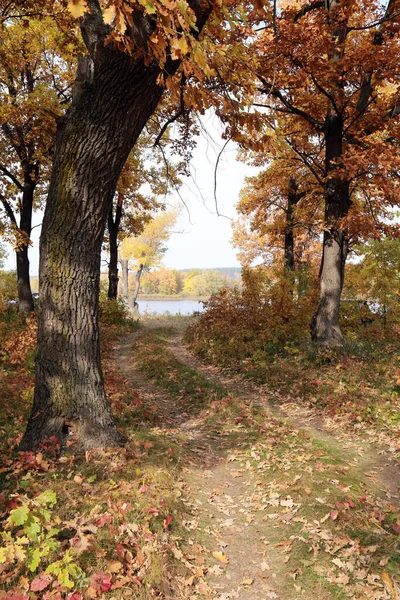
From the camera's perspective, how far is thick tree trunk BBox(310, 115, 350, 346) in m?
10.2

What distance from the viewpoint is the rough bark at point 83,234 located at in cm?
397

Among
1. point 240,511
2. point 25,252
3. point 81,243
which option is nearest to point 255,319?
point 240,511

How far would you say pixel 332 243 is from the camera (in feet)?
33.7

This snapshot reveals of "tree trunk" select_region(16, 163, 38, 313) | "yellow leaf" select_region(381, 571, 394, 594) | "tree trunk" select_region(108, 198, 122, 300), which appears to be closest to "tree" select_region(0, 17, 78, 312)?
"tree trunk" select_region(16, 163, 38, 313)

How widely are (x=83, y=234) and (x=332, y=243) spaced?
777 cm

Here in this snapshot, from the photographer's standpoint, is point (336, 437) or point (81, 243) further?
point (336, 437)

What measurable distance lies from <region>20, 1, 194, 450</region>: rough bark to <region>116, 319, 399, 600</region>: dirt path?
4.98 feet

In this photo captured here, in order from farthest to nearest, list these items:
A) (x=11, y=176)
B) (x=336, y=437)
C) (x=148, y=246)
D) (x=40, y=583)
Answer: (x=148, y=246) → (x=11, y=176) → (x=336, y=437) → (x=40, y=583)

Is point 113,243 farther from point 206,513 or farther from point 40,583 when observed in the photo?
point 40,583

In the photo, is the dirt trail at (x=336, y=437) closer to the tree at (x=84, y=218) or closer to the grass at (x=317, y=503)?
the grass at (x=317, y=503)

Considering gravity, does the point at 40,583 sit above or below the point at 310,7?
below

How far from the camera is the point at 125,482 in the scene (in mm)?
4219

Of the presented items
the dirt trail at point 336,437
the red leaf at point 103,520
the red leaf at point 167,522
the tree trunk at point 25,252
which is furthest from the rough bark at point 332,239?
the tree trunk at point 25,252

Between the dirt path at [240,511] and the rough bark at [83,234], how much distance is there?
152 centimetres
